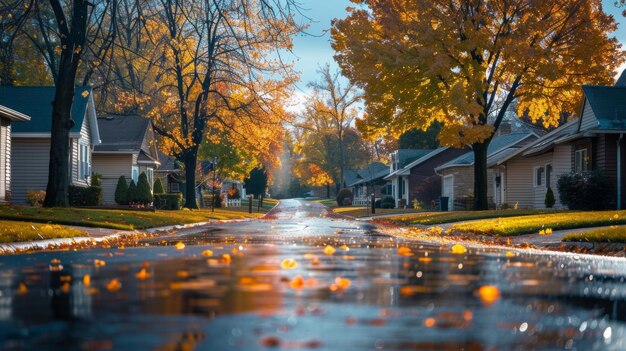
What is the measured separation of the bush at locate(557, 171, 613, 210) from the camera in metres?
35.6

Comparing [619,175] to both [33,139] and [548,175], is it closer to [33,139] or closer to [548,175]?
[548,175]

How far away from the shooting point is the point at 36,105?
1731 inches

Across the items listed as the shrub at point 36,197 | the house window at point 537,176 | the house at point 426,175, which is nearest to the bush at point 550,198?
the house window at point 537,176

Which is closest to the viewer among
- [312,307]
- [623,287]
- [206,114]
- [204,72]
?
[312,307]

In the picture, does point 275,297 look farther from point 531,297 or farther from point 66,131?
point 66,131

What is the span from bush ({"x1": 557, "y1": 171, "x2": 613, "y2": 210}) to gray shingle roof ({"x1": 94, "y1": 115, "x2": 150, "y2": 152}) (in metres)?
28.7

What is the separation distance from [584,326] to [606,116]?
34.3m

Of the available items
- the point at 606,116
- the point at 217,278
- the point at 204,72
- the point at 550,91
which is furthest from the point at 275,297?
the point at 204,72

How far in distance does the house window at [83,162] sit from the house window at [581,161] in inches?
1059

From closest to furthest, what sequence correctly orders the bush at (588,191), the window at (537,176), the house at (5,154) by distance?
the house at (5,154)
the bush at (588,191)
the window at (537,176)

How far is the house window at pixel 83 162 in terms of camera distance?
46.6 metres

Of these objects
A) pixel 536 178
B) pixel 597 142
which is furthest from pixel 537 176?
pixel 597 142

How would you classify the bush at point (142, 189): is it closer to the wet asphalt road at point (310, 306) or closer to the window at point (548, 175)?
the window at point (548, 175)

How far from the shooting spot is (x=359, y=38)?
4081 centimetres
